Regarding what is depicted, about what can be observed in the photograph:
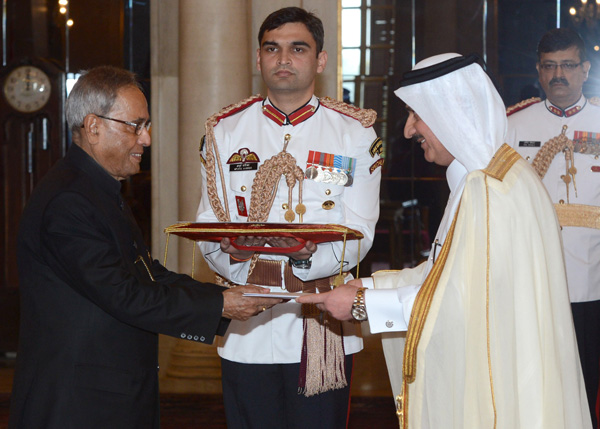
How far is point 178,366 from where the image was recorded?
5789mm

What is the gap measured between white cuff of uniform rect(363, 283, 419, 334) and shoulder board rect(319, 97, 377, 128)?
2.93 ft

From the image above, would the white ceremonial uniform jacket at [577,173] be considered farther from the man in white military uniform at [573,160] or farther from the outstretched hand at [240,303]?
the outstretched hand at [240,303]

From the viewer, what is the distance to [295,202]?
3.21m

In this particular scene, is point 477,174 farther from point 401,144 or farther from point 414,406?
point 401,144

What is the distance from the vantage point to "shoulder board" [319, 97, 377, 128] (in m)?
3.28

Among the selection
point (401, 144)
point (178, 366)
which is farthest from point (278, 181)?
point (401, 144)

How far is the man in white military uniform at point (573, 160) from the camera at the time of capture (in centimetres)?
424

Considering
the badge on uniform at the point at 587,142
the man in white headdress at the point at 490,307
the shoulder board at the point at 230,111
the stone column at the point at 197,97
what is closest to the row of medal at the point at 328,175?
the shoulder board at the point at 230,111

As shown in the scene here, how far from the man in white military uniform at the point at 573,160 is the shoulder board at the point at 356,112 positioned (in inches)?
55.7

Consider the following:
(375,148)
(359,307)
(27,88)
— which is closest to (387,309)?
(359,307)

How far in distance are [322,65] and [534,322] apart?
161 cm

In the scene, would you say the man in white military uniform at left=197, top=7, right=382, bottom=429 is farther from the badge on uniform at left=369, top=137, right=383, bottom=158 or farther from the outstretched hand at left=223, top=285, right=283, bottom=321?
the outstretched hand at left=223, top=285, right=283, bottom=321

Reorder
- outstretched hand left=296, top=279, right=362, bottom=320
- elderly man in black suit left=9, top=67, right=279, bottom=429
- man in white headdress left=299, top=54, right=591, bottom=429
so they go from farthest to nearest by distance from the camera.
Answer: outstretched hand left=296, top=279, right=362, bottom=320
elderly man in black suit left=9, top=67, right=279, bottom=429
man in white headdress left=299, top=54, right=591, bottom=429

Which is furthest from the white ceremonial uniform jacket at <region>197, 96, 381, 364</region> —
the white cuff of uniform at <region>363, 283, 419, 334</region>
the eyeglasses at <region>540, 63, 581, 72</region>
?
the eyeglasses at <region>540, 63, 581, 72</region>
